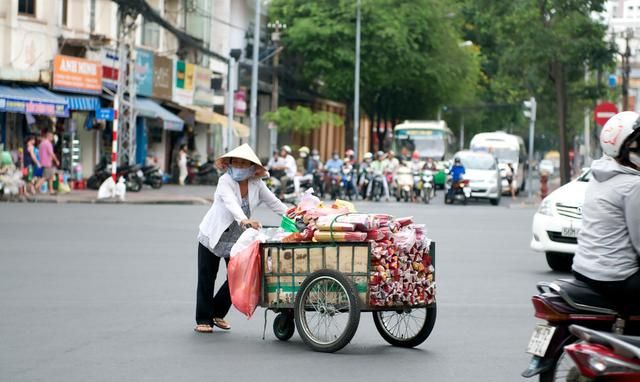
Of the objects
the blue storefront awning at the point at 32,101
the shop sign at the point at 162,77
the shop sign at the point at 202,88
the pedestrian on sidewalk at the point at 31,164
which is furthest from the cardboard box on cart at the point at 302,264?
the shop sign at the point at 202,88

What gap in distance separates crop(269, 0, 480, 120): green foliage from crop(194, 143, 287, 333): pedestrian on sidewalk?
5355 centimetres

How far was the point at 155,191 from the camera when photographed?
4203cm

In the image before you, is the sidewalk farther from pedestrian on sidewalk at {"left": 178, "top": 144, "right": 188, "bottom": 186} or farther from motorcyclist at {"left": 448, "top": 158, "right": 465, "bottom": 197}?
pedestrian on sidewalk at {"left": 178, "top": 144, "right": 188, "bottom": 186}

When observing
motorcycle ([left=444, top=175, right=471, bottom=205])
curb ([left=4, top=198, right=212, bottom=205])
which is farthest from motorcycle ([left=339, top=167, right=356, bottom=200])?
curb ([left=4, top=198, right=212, bottom=205])

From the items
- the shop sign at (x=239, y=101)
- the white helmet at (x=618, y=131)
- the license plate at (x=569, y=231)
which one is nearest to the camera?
the white helmet at (x=618, y=131)

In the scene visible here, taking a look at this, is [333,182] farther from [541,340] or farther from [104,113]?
[541,340]

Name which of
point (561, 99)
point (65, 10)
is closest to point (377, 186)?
point (561, 99)

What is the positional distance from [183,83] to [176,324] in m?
41.3

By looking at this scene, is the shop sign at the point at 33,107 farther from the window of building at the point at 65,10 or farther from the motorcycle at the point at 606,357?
the motorcycle at the point at 606,357

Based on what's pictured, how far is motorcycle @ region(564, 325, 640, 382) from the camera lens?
5613 millimetres

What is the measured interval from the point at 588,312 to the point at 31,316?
20.4 ft

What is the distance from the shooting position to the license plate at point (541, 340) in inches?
258

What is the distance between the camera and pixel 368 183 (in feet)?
143

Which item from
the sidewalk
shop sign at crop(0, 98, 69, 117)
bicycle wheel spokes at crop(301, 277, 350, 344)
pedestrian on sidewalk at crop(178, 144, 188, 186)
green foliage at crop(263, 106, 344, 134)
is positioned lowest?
bicycle wheel spokes at crop(301, 277, 350, 344)
